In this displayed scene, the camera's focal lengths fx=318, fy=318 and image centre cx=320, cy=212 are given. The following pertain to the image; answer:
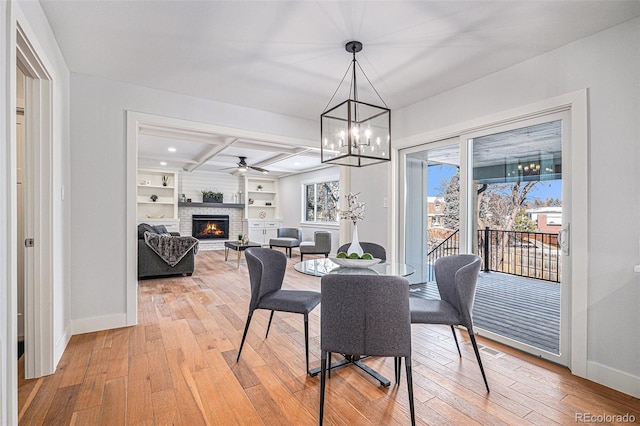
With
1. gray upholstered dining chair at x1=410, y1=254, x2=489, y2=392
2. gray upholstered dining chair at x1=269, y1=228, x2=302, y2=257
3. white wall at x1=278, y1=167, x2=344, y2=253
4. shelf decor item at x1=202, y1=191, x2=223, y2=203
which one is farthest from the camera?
shelf decor item at x1=202, y1=191, x2=223, y2=203

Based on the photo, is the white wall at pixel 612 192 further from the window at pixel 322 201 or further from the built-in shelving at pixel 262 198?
the built-in shelving at pixel 262 198

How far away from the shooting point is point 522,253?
283cm

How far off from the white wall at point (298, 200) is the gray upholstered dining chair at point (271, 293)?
17.9 feet

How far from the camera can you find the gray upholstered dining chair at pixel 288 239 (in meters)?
7.77

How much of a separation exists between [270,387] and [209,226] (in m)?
8.04

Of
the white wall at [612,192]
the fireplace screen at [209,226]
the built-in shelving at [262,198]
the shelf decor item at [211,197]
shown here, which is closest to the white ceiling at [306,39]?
the white wall at [612,192]

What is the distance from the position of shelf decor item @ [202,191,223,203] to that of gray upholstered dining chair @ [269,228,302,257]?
2353mm

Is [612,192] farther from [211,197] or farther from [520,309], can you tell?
[211,197]

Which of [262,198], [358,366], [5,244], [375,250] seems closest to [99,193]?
[5,244]

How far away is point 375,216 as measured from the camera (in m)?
4.25

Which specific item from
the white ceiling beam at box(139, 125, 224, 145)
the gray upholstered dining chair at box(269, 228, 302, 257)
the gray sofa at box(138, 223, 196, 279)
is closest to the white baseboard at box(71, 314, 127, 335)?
the gray sofa at box(138, 223, 196, 279)

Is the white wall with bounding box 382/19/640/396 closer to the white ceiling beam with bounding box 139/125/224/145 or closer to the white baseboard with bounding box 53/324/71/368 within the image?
the white baseboard with bounding box 53/324/71/368

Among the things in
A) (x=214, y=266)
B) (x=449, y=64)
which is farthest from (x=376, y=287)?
(x=214, y=266)

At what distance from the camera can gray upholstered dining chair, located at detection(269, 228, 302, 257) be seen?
25.5 ft
